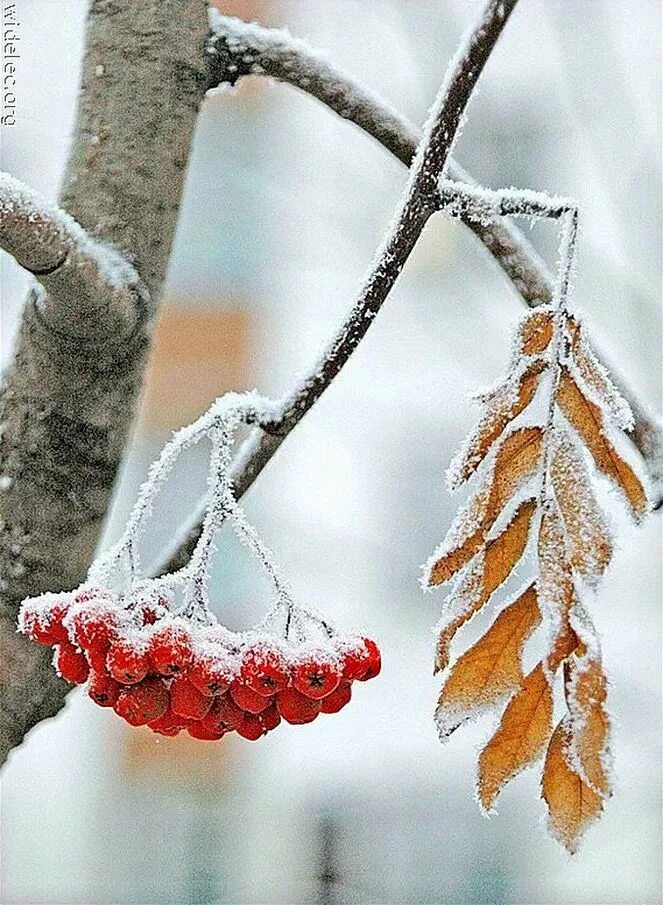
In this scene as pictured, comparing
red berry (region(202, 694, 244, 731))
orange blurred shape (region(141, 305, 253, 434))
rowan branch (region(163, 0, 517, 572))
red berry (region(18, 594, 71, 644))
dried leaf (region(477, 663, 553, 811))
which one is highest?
orange blurred shape (region(141, 305, 253, 434))

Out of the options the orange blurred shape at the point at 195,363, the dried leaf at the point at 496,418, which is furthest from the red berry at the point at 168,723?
the orange blurred shape at the point at 195,363

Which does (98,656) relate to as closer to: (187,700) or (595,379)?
(187,700)

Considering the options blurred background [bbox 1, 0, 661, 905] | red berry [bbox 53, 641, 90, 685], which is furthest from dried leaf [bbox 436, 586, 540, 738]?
blurred background [bbox 1, 0, 661, 905]

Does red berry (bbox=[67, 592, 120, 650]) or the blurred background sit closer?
red berry (bbox=[67, 592, 120, 650])

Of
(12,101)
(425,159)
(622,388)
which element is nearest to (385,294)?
(425,159)

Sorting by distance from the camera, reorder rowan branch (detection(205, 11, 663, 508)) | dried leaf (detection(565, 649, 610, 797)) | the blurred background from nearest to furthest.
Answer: dried leaf (detection(565, 649, 610, 797)) → rowan branch (detection(205, 11, 663, 508)) → the blurred background

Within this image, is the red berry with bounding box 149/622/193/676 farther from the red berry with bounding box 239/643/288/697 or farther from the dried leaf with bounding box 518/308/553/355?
the dried leaf with bounding box 518/308/553/355

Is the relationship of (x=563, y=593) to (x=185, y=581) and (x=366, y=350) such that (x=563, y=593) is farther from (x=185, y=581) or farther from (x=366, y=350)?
(x=366, y=350)

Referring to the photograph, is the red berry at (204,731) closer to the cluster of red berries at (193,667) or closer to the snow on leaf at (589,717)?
the cluster of red berries at (193,667)
